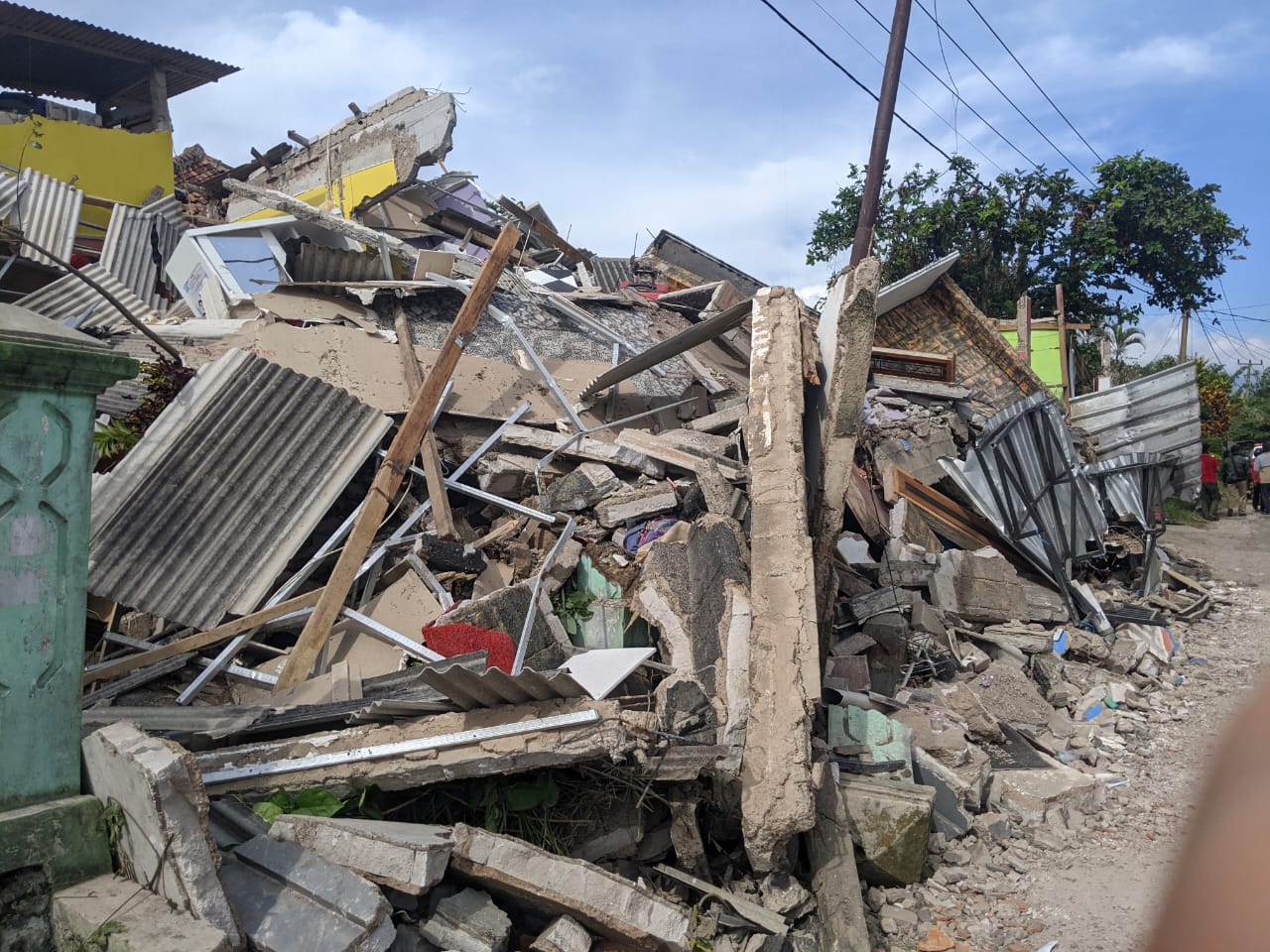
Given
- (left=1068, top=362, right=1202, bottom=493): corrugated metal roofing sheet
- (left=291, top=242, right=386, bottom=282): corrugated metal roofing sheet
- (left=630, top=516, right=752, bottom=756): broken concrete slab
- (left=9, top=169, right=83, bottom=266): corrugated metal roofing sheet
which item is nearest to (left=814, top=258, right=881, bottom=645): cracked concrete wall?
(left=630, top=516, right=752, bottom=756): broken concrete slab

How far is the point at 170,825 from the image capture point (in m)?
2.65

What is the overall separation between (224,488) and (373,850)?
287 cm

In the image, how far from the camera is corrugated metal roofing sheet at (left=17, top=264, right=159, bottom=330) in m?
7.95

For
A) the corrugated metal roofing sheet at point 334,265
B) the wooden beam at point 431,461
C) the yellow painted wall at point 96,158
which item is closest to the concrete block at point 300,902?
the wooden beam at point 431,461

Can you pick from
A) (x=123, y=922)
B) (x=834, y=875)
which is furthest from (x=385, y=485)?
(x=834, y=875)

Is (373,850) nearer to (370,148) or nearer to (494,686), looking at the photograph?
(494,686)

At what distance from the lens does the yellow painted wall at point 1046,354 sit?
49.8ft

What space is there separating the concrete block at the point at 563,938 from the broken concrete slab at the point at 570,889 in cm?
6

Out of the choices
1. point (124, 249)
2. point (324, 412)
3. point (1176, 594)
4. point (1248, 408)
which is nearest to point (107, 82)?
point (124, 249)

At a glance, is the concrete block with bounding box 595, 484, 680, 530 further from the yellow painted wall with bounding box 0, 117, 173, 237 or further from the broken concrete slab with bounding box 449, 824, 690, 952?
the yellow painted wall with bounding box 0, 117, 173, 237

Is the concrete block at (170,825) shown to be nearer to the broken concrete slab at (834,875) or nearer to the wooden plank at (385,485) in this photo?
the wooden plank at (385,485)

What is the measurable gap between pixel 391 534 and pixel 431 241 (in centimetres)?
686

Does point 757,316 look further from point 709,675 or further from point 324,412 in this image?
point 324,412

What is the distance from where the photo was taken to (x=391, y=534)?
5.74 m
